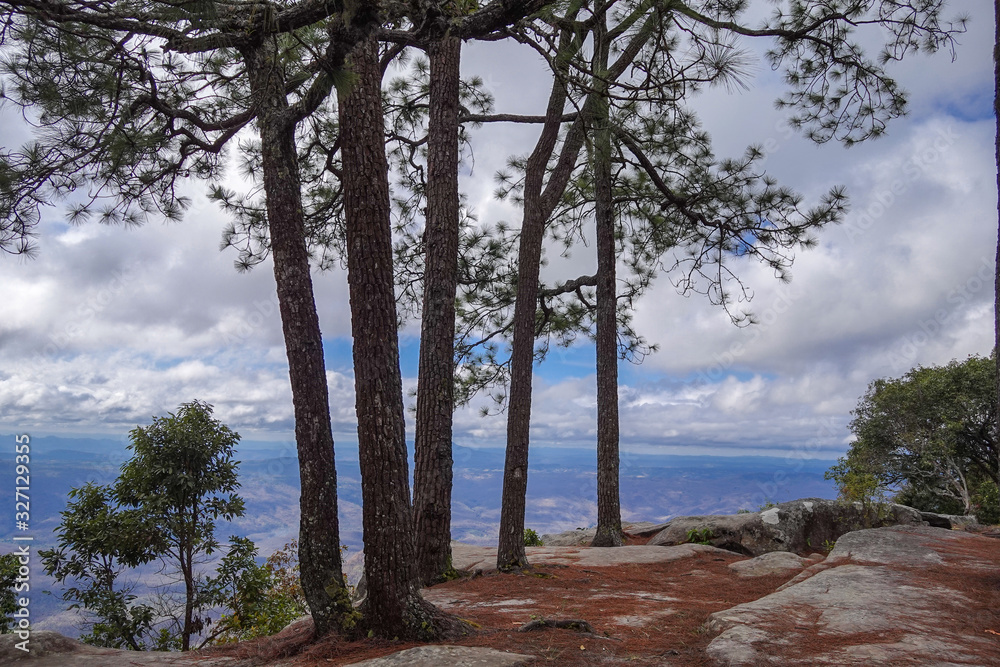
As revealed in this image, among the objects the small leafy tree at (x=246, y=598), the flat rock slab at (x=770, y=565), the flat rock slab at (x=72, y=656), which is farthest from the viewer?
Result: the small leafy tree at (x=246, y=598)

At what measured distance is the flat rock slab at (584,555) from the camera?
23.2 ft

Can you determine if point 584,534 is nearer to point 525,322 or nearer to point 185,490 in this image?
point 525,322

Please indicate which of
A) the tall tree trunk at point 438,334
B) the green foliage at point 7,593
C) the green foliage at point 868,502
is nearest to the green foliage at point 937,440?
the green foliage at point 868,502

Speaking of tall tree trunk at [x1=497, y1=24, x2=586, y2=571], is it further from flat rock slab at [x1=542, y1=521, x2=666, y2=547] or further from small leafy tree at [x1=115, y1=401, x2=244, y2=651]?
flat rock slab at [x1=542, y1=521, x2=666, y2=547]

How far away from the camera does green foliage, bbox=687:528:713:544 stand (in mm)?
9367

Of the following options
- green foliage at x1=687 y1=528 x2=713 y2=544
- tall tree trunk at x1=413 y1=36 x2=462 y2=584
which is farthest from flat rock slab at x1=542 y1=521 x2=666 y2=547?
tall tree trunk at x1=413 y1=36 x2=462 y2=584

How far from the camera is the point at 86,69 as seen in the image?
13.5 feet

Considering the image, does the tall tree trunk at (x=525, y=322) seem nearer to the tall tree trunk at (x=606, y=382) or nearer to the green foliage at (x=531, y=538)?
the tall tree trunk at (x=606, y=382)

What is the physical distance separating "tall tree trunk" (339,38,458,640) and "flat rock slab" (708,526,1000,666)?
71.9 inches

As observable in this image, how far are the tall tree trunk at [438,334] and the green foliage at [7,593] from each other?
427 cm

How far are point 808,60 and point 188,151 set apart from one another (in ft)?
23.9

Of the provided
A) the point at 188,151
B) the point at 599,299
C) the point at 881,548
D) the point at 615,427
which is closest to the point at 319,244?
the point at 188,151

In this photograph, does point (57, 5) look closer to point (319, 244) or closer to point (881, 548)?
point (319, 244)

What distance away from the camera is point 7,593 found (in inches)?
247
